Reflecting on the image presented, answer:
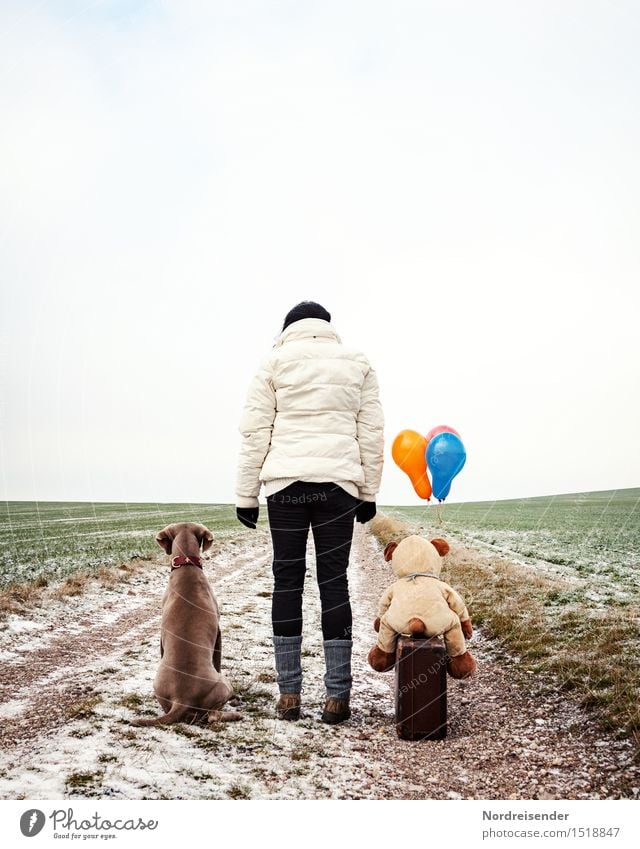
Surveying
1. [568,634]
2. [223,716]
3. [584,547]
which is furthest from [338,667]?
[584,547]

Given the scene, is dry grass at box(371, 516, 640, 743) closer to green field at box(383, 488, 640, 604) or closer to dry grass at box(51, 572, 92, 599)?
green field at box(383, 488, 640, 604)

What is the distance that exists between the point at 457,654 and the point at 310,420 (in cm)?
191

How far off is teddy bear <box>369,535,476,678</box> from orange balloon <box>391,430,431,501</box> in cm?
185

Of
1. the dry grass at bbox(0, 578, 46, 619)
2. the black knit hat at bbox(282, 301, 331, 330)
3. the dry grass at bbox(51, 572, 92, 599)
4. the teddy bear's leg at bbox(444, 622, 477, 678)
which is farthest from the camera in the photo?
the dry grass at bbox(51, 572, 92, 599)

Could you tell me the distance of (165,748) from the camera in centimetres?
359

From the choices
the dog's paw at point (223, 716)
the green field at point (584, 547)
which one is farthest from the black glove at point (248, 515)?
the green field at point (584, 547)

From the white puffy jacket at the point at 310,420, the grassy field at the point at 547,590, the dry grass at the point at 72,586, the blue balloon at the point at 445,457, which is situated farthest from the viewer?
the dry grass at the point at 72,586

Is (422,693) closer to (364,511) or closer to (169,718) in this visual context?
(364,511)

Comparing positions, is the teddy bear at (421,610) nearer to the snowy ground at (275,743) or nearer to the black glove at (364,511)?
the black glove at (364,511)

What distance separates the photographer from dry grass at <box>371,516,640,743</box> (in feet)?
14.6

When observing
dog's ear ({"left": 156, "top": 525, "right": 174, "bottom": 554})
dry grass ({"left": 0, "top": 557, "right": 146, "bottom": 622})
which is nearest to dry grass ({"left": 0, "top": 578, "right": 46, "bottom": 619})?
dry grass ({"left": 0, "top": 557, "right": 146, "bottom": 622})

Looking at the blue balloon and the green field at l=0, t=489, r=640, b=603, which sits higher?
the blue balloon

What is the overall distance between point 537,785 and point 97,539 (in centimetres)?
1785

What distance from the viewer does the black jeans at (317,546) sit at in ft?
13.6
